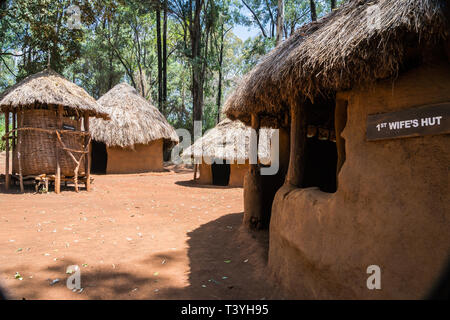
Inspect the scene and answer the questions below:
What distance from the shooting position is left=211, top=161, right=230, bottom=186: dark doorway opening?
13.2 metres

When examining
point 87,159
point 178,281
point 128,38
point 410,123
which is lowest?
point 178,281

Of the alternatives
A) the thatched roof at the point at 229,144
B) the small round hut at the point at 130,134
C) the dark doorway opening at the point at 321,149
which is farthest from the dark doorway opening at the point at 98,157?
the dark doorway opening at the point at 321,149

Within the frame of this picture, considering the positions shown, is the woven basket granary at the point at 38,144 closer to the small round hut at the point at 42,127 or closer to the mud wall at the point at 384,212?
the small round hut at the point at 42,127

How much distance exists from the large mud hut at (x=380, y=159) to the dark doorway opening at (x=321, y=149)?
6.44 ft

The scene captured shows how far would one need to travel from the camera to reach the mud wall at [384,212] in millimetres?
2170

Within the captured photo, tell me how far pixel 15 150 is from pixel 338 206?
33.3 feet

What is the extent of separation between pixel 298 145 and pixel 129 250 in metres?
3.02

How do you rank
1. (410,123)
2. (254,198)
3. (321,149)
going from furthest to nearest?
1. (321,149)
2. (254,198)
3. (410,123)

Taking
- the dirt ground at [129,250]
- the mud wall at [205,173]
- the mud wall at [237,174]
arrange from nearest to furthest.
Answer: the dirt ground at [129,250]
the mud wall at [237,174]
the mud wall at [205,173]

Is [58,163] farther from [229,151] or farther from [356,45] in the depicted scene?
[356,45]

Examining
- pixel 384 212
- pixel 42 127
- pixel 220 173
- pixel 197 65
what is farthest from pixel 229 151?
pixel 384 212

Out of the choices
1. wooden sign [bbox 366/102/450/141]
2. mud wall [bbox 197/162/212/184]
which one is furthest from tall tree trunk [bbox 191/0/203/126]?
wooden sign [bbox 366/102/450/141]

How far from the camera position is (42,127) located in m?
9.10

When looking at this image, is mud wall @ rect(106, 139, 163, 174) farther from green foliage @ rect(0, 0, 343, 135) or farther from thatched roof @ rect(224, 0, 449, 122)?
thatched roof @ rect(224, 0, 449, 122)
